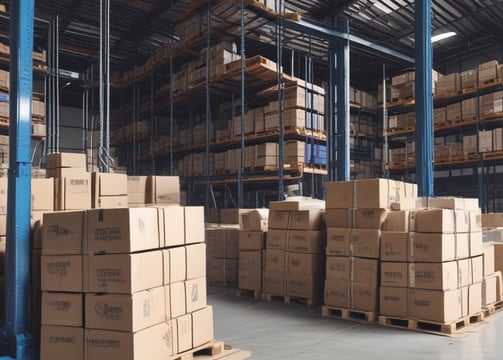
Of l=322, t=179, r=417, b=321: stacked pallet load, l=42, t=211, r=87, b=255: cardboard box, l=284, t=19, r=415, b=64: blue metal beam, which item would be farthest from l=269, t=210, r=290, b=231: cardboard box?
l=284, t=19, r=415, b=64: blue metal beam

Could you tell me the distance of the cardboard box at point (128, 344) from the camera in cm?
365

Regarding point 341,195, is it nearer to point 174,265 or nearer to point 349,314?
point 349,314

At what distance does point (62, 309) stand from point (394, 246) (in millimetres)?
3904

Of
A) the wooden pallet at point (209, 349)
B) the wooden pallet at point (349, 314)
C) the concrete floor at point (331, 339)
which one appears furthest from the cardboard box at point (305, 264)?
the wooden pallet at point (209, 349)

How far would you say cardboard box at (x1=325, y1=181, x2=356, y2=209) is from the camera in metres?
6.50

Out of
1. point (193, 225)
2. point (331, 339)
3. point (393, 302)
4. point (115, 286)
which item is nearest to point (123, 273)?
point (115, 286)

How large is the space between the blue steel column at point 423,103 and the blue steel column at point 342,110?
3120 millimetres

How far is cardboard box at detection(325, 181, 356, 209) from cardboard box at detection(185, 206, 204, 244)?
2533 millimetres

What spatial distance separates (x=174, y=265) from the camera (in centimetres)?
425

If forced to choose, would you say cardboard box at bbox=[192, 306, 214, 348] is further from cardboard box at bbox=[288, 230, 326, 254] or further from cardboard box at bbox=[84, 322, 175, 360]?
cardboard box at bbox=[288, 230, 326, 254]

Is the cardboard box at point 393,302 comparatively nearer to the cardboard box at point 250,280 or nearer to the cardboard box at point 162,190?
the cardboard box at point 250,280

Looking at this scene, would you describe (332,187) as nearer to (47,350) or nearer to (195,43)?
(47,350)

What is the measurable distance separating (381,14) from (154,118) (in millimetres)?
7992

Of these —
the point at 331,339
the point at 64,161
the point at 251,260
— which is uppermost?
the point at 64,161
